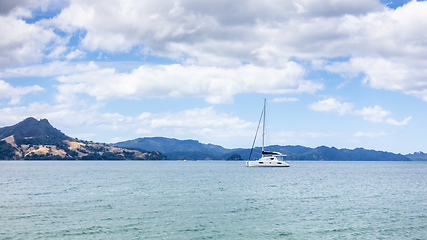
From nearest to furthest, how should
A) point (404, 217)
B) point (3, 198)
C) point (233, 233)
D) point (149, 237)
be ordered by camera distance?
point (149, 237) < point (233, 233) < point (404, 217) < point (3, 198)

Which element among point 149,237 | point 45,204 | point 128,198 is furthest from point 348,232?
point 45,204

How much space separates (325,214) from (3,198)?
5642 cm

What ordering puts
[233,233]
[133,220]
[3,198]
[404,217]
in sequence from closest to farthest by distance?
[233,233]
[133,220]
[404,217]
[3,198]

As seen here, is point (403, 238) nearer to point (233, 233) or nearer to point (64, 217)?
point (233, 233)

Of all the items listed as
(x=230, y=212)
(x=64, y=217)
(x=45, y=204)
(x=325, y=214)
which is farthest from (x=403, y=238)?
(x=45, y=204)

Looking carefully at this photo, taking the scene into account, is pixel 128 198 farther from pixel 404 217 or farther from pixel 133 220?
pixel 404 217

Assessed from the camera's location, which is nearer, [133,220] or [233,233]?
[233,233]

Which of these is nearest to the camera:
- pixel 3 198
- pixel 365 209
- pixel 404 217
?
pixel 404 217

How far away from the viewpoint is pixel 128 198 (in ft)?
215

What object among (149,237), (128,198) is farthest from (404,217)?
(128,198)

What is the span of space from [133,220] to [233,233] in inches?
527

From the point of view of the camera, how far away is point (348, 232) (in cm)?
3931

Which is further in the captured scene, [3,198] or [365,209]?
[3,198]

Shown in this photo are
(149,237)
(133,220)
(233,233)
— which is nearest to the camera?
(149,237)
